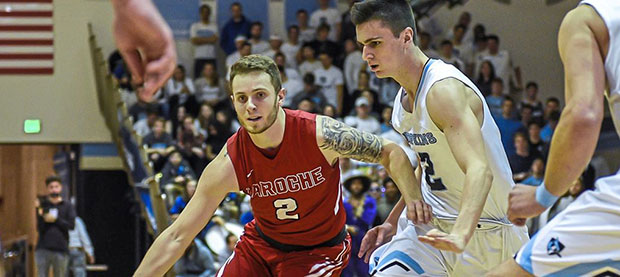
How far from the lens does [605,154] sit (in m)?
14.3

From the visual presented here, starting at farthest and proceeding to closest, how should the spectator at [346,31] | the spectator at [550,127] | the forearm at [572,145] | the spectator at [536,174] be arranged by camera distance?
the spectator at [346,31], the spectator at [550,127], the spectator at [536,174], the forearm at [572,145]

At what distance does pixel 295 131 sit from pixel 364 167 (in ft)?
→ 22.9

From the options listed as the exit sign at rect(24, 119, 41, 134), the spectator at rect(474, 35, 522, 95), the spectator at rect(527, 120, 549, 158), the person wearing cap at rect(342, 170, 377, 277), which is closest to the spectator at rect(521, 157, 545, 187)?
the spectator at rect(527, 120, 549, 158)

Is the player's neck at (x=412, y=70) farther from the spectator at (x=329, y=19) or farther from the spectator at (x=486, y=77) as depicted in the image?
the spectator at (x=329, y=19)

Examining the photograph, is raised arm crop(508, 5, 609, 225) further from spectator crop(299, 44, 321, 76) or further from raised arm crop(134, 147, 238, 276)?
spectator crop(299, 44, 321, 76)

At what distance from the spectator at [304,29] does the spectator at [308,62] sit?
0.59 m

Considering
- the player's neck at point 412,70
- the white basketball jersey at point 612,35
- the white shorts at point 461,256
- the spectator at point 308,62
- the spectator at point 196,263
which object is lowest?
the spectator at point 196,263

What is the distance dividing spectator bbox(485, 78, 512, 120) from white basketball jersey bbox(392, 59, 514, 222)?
31.1ft

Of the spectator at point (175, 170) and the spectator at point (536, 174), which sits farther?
the spectator at point (175, 170)

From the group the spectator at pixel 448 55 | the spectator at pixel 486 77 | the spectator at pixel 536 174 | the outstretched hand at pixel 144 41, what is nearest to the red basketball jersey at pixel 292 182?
the outstretched hand at pixel 144 41

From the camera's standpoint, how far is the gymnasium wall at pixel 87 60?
1598cm

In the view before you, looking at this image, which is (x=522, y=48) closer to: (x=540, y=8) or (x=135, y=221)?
(x=540, y=8)

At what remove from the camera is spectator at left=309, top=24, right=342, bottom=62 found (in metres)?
15.1

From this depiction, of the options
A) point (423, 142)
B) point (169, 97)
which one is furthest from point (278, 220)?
point (169, 97)
